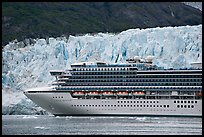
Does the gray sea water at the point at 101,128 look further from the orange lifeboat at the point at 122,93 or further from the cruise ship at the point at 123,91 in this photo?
the orange lifeboat at the point at 122,93

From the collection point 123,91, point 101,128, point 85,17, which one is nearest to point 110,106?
point 123,91

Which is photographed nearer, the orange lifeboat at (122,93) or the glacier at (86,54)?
the orange lifeboat at (122,93)

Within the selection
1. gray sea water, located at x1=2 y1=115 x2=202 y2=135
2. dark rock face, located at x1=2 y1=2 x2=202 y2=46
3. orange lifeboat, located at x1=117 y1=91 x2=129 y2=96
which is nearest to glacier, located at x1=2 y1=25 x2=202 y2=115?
orange lifeboat, located at x1=117 y1=91 x2=129 y2=96

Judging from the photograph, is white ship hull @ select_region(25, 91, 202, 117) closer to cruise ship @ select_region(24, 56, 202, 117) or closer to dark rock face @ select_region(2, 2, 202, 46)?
cruise ship @ select_region(24, 56, 202, 117)

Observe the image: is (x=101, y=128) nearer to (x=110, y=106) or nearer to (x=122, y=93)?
(x=110, y=106)

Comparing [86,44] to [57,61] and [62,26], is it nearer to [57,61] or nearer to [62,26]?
[57,61]

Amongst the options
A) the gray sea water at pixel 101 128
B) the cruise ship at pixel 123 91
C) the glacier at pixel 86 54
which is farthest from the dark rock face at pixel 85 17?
the gray sea water at pixel 101 128
